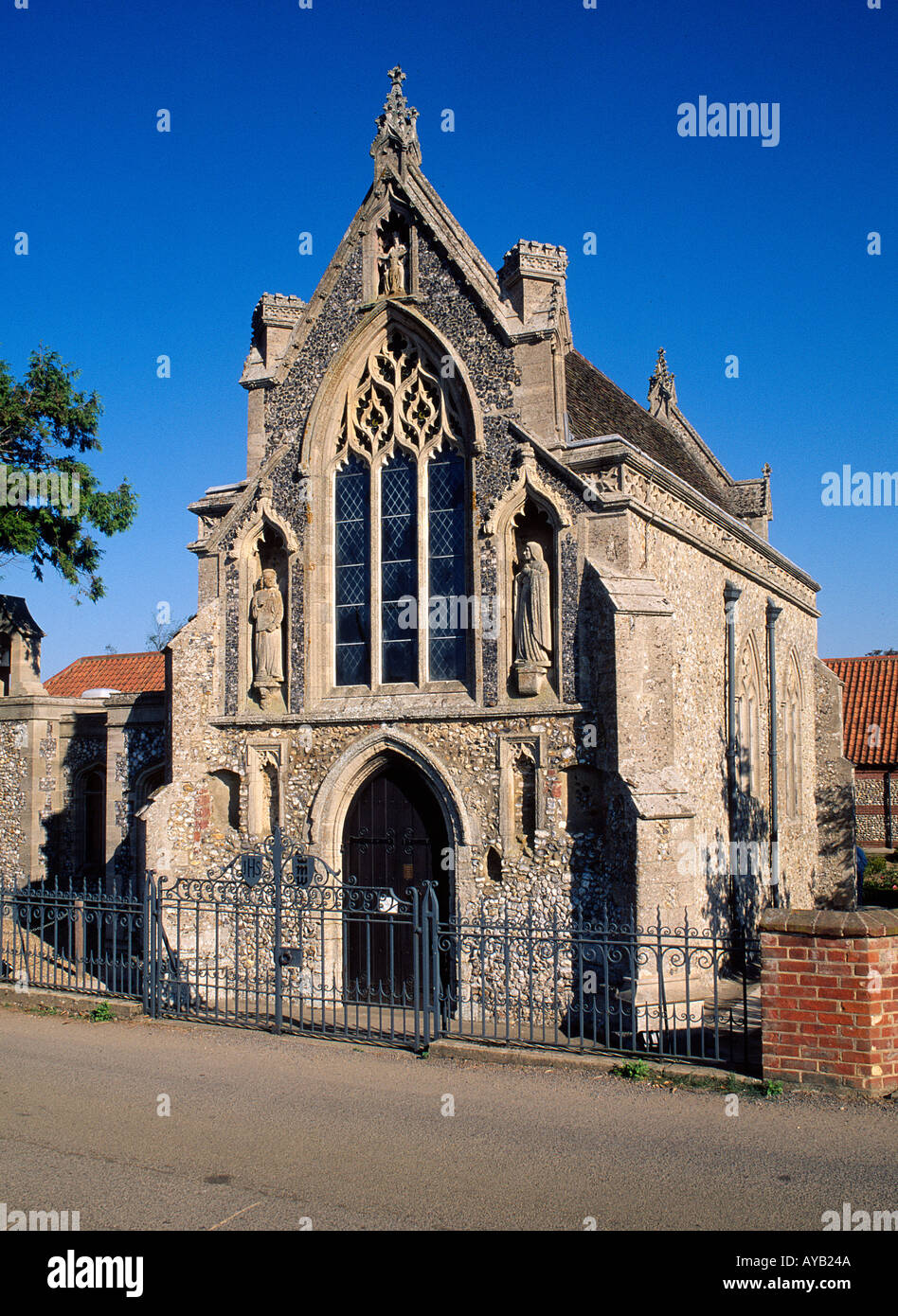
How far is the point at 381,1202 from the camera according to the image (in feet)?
20.9

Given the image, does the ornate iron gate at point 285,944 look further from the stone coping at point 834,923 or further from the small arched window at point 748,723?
the small arched window at point 748,723

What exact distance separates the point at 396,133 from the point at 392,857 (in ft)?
31.9

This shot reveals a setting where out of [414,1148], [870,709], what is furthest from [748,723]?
[870,709]

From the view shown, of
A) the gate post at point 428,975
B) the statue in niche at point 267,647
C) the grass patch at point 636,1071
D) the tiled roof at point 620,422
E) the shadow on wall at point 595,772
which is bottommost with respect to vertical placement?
the grass patch at point 636,1071

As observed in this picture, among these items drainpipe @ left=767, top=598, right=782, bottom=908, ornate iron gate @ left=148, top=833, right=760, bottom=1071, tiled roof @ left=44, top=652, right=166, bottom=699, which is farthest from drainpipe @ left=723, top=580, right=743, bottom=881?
tiled roof @ left=44, top=652, right=166, bottom=699

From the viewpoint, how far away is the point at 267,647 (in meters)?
15.0

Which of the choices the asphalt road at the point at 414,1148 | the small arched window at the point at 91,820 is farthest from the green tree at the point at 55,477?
the asphalt road at the point at 414,1148

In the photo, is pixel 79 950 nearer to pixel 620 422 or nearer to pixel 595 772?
pixel 595 772

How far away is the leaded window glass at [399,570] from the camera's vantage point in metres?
14.4

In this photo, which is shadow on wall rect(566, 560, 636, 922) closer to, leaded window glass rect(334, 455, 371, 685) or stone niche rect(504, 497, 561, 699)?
stone niche rect(504, 497, 561, 699)

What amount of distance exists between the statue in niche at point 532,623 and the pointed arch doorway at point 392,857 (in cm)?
209
